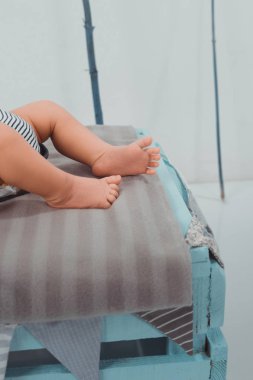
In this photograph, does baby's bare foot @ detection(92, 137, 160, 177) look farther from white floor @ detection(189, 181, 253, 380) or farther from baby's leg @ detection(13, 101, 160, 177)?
white floor @ detection(189, 181, 253, 380)

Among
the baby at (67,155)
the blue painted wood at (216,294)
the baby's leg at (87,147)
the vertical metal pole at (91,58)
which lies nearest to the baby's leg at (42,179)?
the baby at (67,155)

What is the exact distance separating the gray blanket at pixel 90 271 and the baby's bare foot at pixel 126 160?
221 mm

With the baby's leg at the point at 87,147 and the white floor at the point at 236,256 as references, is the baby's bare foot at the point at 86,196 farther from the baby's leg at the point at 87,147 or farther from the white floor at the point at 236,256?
the white floor at the point at 236,256

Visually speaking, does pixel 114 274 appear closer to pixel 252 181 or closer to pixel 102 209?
pixel 102 209

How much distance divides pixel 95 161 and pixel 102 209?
174mm

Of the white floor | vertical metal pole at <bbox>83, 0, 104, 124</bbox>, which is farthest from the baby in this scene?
vertical metal pole at <bbox>83, 0, 104, 124</bbox>

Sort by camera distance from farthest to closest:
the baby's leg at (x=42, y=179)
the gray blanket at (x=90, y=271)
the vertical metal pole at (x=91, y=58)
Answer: the vertical metal pole at (x=91, y=58), the baby's leg at (x=42, y=179), the gray blanket at (x=90, y=271)

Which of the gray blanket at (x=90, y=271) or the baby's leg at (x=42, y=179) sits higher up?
the baby's leg at (x=42, y=179)

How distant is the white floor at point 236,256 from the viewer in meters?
1.02

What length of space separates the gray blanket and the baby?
89 millimetres

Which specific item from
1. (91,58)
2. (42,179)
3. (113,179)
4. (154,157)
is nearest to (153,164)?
(154,157)

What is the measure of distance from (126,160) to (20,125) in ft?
0.72

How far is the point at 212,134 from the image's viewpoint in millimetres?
1832

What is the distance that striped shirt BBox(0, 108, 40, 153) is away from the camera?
92 cm
